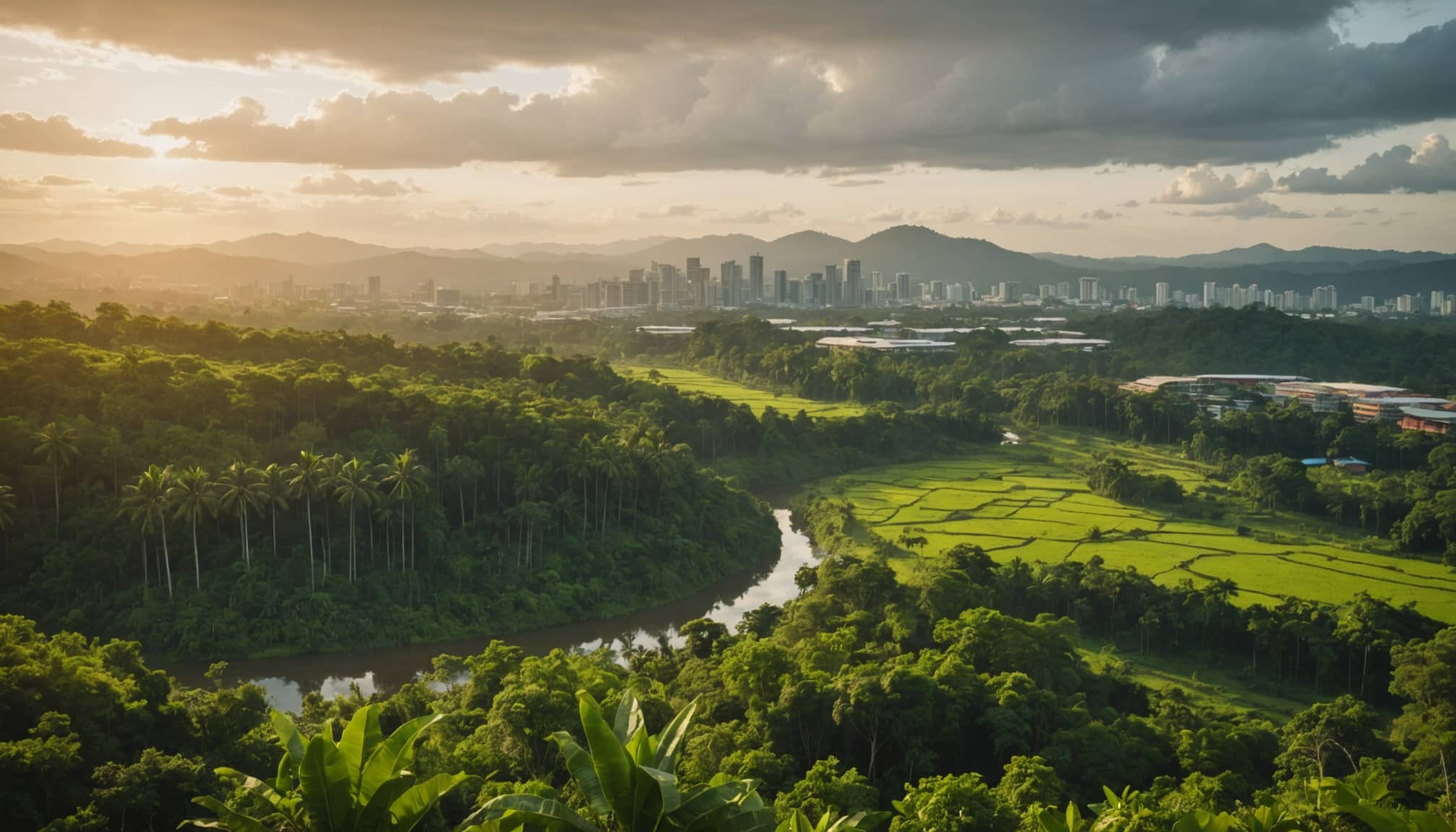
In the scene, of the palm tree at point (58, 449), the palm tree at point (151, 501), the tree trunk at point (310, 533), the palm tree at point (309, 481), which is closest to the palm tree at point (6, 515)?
the palm tree at point (58, 449)

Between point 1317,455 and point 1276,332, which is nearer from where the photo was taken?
point 1317,455

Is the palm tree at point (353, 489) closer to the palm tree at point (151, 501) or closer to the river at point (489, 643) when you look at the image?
the river at point (489, 643)

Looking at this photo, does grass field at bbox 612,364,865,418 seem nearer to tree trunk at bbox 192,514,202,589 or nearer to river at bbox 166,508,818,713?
river at bbox 166,508,818,713

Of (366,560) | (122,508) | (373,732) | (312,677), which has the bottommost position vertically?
(312,677)

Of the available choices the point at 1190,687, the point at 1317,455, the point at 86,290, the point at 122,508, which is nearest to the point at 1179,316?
the point at 1317,455

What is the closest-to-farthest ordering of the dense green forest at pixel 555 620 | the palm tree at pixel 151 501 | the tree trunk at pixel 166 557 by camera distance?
1. the dense green forest at pixel 555 620
2. the palm tree at pixel 151 501
3. the tree trunk at pixel 166 557

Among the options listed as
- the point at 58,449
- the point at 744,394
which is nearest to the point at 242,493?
the point at 58,449

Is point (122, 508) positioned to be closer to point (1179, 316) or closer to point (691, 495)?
point (691, 495)
